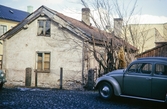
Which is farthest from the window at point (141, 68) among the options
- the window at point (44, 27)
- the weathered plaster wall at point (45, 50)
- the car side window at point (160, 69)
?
the window at point (44, 27)

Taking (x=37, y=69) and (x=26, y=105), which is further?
(x=37, y=69)

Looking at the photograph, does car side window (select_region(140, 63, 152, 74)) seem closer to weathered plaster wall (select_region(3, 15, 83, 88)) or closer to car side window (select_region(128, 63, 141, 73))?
car side window (select_region(128, 63, 141, 73))

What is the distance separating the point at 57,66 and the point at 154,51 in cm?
869

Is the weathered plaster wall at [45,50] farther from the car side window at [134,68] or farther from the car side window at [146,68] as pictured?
the car side window at [146,68]

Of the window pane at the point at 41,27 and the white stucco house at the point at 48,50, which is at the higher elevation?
the window pane at the point at 41,27

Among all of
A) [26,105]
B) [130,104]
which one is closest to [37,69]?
[26,105]

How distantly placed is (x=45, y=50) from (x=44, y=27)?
1.82m

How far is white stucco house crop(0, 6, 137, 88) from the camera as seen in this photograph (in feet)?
47.0

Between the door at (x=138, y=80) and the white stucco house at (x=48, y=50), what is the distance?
655cm

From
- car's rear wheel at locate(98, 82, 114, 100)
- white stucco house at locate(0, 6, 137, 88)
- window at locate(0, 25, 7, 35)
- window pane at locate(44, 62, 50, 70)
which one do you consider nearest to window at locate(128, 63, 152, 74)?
car's rear wheel at locate(98, 82, 114, 100)

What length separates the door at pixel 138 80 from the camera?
7.24 meters

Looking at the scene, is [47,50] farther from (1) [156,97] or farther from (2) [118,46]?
(1) [156,97]

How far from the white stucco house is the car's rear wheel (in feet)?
18.4

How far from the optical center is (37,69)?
607 inches
